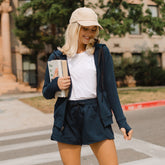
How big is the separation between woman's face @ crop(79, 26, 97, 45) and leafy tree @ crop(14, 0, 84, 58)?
13.5 meters

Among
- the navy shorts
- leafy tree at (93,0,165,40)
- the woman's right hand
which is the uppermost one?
leafy tree at (93,0,165,40)

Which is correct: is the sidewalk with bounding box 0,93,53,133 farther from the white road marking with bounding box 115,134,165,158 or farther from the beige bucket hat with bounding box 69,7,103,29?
the beige bucket hat with bounding box 69,7,103,29

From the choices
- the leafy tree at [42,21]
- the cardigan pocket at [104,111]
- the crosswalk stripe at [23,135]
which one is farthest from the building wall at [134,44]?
the cardigan pocket at [104,111]

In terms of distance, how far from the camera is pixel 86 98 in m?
2.46

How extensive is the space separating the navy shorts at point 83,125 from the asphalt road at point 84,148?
93.7 inches

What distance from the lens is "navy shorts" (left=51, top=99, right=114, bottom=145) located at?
2.41 meters

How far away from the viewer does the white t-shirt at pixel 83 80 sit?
8.06 ft

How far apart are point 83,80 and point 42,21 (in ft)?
56.1

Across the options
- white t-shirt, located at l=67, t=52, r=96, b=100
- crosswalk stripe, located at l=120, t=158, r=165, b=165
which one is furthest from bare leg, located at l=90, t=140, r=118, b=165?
crosswalk stripe, located at l=120, t=158, r=165, b=165

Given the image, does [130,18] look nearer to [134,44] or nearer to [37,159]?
[134,44]

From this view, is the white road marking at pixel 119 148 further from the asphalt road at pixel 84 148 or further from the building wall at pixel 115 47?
the building wall at pixel 115 47

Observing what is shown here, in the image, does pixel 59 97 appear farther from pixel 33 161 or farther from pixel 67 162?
pixel 33 161

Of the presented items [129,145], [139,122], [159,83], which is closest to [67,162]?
[129,145]

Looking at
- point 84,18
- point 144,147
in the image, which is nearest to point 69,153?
point 84,18
